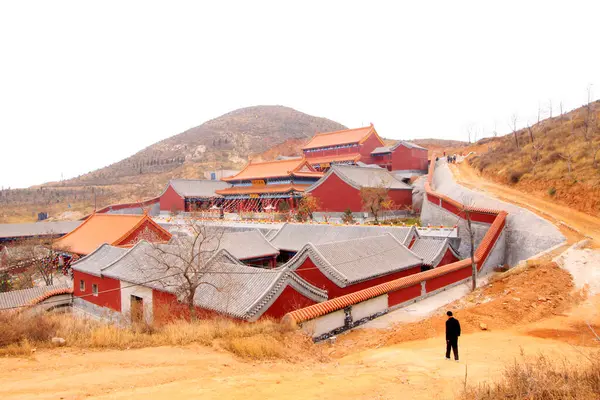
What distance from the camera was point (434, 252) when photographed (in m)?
19.8

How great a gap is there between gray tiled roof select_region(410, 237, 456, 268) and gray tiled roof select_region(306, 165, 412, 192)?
1130cm

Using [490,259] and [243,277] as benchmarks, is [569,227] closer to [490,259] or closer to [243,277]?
[490,259]

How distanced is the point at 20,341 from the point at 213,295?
556cm

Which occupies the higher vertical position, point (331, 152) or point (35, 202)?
point (331, 152)

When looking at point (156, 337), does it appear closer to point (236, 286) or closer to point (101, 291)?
point (236, 286)

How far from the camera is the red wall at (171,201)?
153 feet

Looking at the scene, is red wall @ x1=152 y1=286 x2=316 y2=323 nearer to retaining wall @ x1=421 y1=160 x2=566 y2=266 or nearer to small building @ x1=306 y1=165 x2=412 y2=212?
retaining wall @ x1=421 y1=160 x2=566 y2=266

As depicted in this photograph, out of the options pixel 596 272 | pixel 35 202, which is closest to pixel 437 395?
pixel 596 272

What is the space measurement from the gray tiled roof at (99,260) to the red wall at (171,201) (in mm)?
25416

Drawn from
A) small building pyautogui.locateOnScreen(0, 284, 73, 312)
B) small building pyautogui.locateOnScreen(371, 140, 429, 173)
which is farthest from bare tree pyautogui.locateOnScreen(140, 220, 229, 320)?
small building pyautogui.locateOnScreen(371, 140, 429, 173)

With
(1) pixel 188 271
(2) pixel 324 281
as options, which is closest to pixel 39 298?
(1) pixel 188 271

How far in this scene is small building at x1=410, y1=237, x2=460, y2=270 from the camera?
63.4 ft

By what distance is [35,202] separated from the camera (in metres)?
68.8

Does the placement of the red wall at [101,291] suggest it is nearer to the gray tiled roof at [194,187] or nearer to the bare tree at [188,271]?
the bare tree at [188,271]
